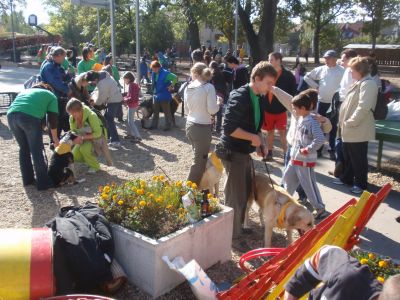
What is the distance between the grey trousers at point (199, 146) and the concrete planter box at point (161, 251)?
Answer: 133 cm

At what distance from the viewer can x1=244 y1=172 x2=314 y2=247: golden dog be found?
3975mm

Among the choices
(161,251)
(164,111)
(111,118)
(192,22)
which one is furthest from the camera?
(192,22)

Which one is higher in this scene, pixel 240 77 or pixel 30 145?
pixel 240 77

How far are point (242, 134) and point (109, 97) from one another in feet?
16.2

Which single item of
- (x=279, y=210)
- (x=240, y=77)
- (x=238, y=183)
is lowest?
(x=279, y=210)

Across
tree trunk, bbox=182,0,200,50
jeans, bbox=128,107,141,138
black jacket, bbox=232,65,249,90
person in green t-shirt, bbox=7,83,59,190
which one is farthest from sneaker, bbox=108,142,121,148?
tree trunk, bbox=182,0,200,50

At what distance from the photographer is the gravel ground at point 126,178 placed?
3994mm

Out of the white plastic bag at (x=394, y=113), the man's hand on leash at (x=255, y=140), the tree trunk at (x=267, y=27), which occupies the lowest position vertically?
the white plastic bag at (x=394, y=113)

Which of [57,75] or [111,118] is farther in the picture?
[111,118]

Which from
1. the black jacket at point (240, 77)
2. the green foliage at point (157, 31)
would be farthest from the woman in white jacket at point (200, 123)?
the green foliage at point (157, 31)

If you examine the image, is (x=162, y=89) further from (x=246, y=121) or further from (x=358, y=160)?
(x=246, y=121)

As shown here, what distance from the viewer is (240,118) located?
4.04 meters

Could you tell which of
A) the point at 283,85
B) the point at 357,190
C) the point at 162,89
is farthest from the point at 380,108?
the point at 162,89

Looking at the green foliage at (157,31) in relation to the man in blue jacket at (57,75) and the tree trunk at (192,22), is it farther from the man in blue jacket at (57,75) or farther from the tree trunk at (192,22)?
the man in blue jacket at (57,75)
